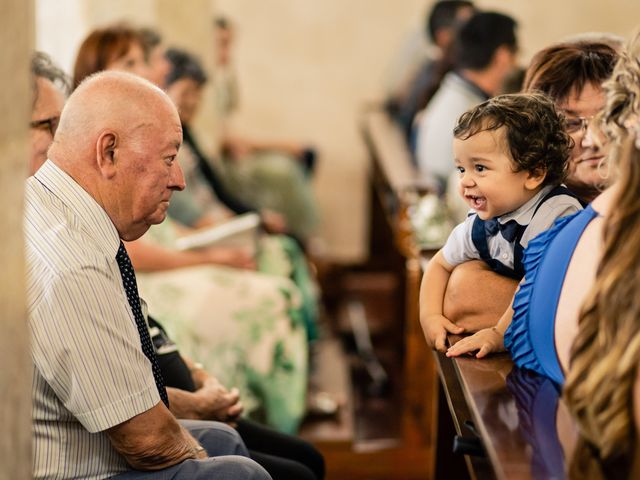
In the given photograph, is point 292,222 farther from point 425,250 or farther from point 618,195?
point 618,195

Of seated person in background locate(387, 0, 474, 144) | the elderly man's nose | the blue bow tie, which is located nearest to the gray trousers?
the elderly man's nose

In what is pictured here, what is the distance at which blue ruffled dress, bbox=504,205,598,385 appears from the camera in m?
2.03

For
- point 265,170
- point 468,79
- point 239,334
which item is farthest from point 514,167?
point 265,170

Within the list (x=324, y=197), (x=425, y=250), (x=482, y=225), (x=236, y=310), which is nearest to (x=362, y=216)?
(x=324, y=197)

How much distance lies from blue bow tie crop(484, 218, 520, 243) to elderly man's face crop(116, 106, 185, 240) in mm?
704

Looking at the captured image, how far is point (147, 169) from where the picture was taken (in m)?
2.29

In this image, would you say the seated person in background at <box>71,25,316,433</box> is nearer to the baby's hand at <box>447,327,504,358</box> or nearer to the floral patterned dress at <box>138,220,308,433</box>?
the floral patterned dress at <box>138,220,308,433</box>

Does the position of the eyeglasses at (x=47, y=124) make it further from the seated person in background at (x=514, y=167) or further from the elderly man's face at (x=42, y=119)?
the seated person in background at (x=514, y=167)

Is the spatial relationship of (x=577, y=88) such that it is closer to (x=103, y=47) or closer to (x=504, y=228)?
(x=504, y=228)

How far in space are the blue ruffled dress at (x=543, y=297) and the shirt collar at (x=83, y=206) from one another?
2.77 ft

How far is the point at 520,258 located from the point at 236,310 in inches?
88.1

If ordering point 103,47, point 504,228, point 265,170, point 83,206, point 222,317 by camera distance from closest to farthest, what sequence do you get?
point 83,206
point 504,228
point 103,47
point 222,317
point 265,170

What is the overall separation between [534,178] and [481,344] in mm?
372

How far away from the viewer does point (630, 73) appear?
2.03 m
